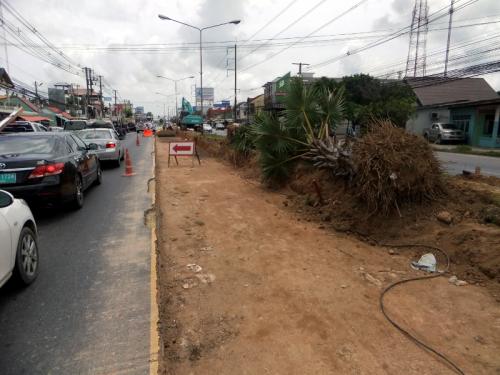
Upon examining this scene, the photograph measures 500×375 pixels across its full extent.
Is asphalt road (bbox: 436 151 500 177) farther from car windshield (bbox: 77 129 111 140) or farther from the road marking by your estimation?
car windshield (bbox: 77 129 111 140)

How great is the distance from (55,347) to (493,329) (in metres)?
3.99

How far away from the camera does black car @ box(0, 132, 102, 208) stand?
250 inches

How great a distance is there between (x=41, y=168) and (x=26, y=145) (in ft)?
3.22

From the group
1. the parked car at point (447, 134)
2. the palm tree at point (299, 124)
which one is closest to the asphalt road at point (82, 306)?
the palm tree at point (299, 124)

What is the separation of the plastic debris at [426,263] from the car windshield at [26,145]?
255 inches

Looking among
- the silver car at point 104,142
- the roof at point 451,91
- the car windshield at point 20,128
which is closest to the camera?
the silver car at point 104,142

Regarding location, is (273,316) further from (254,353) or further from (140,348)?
(140,348)

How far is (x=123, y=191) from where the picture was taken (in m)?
9.79

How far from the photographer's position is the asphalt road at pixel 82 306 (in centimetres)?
303

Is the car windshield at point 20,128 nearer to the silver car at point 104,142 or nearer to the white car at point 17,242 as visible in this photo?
the silver car at point 104,142

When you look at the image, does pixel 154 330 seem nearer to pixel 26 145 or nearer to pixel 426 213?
pixel 426 213


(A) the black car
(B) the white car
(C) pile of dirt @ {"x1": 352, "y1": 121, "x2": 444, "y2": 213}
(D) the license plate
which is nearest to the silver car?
(A) the black car

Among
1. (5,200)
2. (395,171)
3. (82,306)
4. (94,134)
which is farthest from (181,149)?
(82,306)

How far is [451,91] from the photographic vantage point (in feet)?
136
